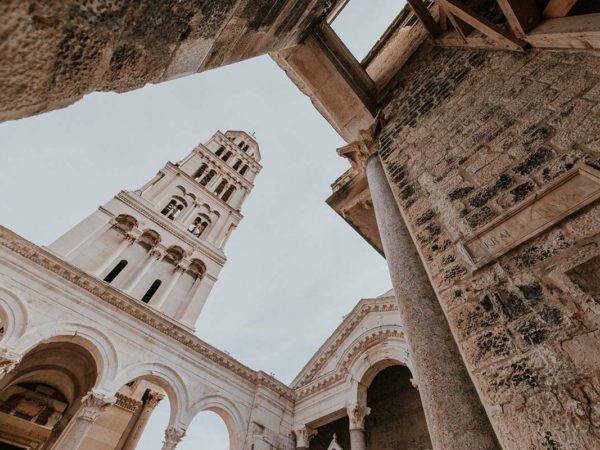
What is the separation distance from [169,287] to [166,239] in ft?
10.1

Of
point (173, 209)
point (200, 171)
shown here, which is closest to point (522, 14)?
point (173, 209)

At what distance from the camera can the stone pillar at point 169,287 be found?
16152 mm

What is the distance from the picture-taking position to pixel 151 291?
55.0 ft

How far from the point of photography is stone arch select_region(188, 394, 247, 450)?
10273 millimetres

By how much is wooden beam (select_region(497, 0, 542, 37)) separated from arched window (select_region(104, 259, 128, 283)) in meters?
17.3

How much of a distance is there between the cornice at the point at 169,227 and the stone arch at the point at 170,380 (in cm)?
1026

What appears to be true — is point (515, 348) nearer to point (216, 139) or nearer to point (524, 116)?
point (524, 116)

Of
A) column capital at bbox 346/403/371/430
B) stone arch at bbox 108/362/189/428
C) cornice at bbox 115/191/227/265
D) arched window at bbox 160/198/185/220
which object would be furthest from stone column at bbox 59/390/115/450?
arched window at bbox 160/198/185/220

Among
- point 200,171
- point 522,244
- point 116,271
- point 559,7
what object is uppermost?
point 200,171

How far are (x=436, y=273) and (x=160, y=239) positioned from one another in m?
18.3

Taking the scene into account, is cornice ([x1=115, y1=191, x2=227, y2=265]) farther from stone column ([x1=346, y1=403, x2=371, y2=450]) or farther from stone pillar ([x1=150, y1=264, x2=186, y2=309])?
stone column ([x1=346, y1=403, x2=371, y2=450])

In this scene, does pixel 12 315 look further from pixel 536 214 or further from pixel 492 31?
pixel 492 31

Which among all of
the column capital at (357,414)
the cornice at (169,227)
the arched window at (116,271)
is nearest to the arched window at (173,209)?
the cornice at (169,227)

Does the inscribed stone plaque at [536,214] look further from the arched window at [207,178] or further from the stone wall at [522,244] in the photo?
the arched window at [207,178]
